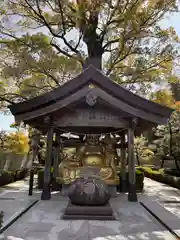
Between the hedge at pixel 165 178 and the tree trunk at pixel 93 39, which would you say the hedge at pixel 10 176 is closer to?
the tree trunk at pixel 93 39

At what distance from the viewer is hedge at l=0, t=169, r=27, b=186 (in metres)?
12.5

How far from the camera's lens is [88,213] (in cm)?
550

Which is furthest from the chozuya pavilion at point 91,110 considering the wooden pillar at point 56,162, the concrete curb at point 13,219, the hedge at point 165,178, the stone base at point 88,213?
the hedge at point 165,178

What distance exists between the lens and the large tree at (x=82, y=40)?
12.0 m

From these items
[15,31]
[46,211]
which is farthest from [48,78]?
[46,211]

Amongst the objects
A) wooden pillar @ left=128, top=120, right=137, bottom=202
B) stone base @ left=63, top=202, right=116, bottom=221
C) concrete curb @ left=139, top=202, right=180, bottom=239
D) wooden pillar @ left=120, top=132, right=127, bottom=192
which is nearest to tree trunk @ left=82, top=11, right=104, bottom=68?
wooden pillar @ left=120, top=132, right=127, bottom=192

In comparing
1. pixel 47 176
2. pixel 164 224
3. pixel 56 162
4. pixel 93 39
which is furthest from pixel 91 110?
pixel 93 39

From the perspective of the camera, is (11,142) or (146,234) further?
(11,142)

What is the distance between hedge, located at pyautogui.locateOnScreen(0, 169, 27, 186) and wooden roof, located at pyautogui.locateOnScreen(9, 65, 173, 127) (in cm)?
645

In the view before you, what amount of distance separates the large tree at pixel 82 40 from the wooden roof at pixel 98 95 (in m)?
4.86

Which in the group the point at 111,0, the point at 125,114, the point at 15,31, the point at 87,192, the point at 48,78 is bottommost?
the point at 87,192

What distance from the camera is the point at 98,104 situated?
8.06 m

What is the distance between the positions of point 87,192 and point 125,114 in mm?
3251

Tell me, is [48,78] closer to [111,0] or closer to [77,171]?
[111,0]
